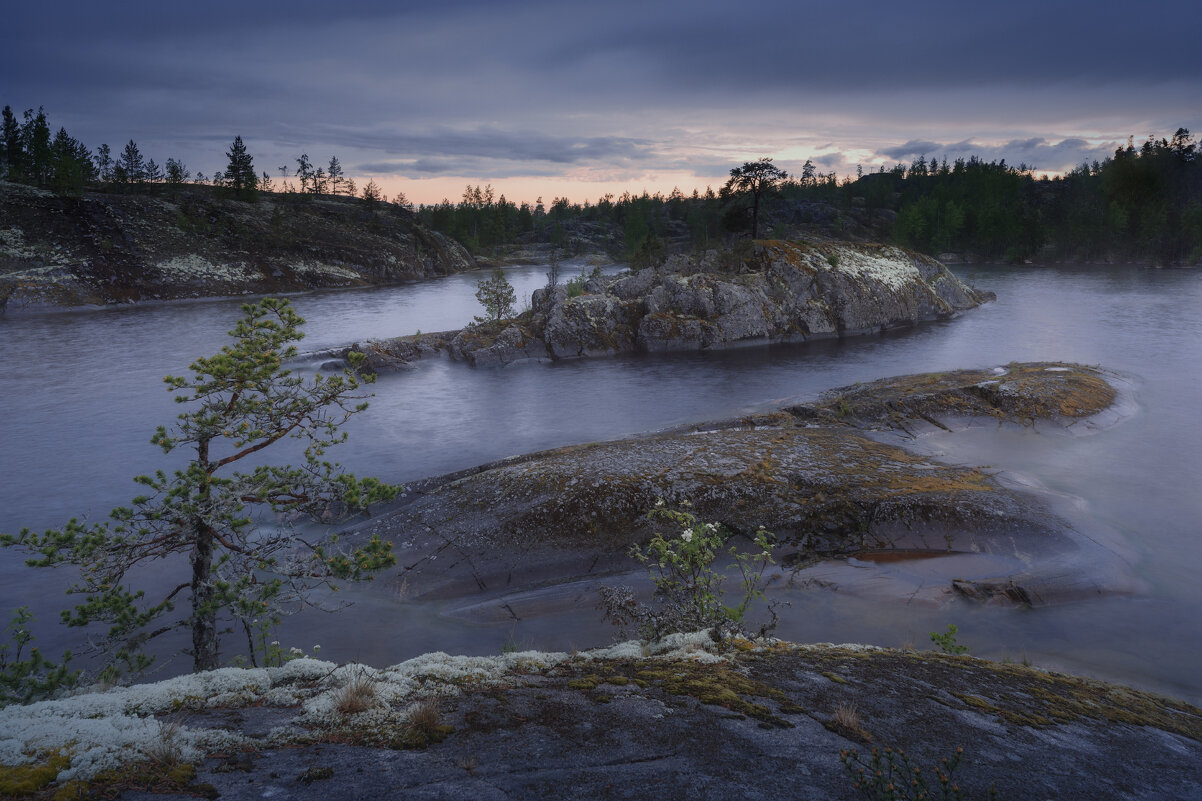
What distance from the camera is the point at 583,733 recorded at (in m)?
5.69

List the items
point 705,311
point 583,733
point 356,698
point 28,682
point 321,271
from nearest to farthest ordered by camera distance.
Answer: point 583,733, point 356,698, point 28,682, point 705,311, point 321,271

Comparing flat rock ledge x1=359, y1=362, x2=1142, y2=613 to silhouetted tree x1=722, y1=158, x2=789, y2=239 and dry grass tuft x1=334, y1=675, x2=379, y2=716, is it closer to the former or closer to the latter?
dry grass tuft x1=334, y1=675, x2=379, y2=716

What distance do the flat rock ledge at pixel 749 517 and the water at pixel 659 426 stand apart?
108 cm

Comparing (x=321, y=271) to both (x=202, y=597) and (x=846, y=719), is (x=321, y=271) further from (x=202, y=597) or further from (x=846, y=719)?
(x=846, y=719)

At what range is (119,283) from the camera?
76.2 meters

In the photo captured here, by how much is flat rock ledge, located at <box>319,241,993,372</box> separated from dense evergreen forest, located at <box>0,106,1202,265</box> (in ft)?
39.8

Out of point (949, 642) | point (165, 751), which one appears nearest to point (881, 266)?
point (949, 642)

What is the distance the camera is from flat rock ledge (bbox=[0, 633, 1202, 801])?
15.3 feet

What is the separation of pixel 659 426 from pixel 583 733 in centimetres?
2266

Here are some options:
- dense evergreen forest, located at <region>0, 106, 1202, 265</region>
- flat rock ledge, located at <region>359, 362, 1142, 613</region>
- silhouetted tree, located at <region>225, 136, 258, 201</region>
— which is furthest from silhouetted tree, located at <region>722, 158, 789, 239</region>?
silhouetted tree, located at <region>225, 136, 258, 201</region>

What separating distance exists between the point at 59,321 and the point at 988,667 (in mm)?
77806

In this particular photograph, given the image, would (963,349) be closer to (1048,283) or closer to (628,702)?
(628,702)

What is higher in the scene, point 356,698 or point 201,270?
point 201,270

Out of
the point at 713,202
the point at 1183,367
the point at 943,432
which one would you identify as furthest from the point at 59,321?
the point at 713,202
